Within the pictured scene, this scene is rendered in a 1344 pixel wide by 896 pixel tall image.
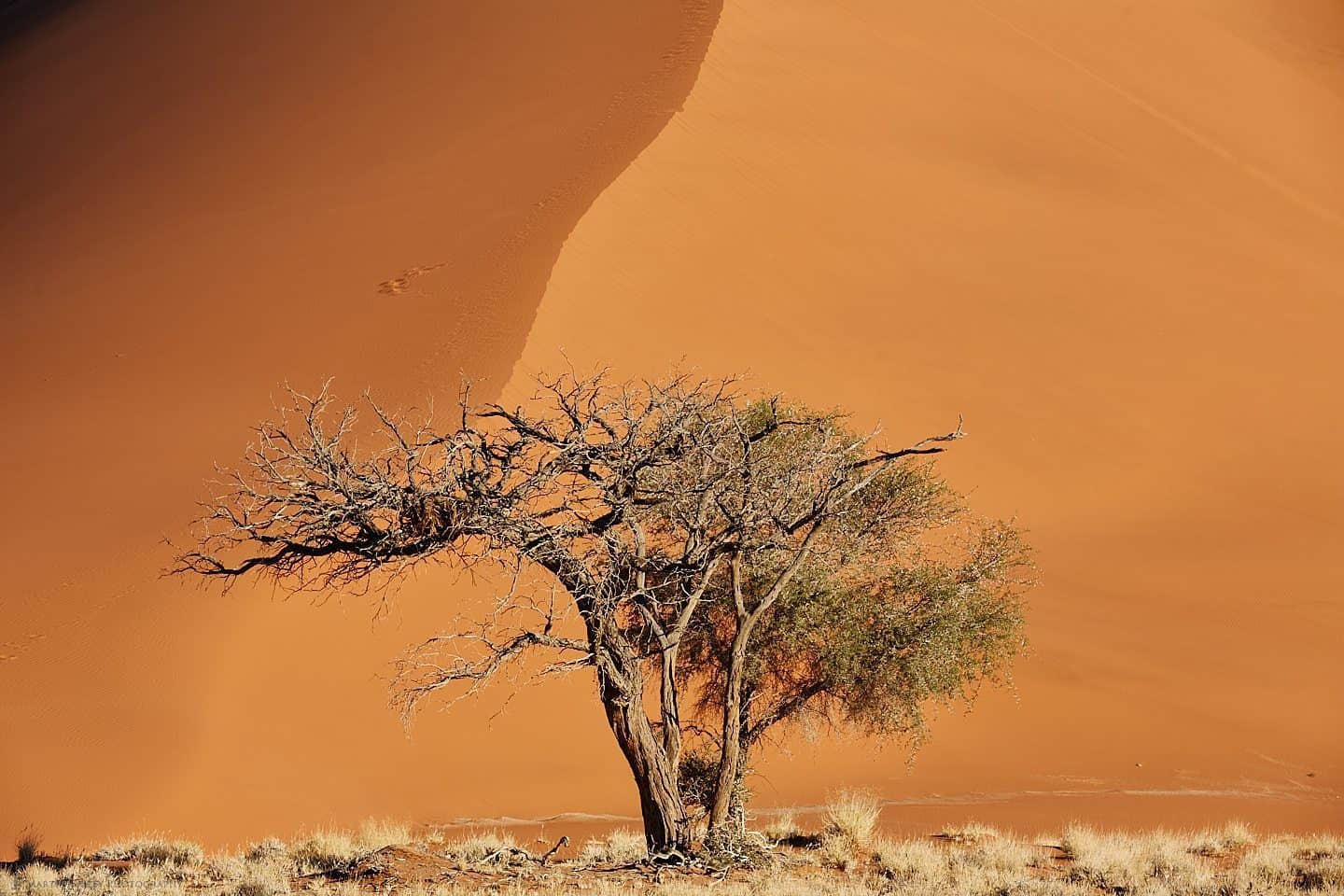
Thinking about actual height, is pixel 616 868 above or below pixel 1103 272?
below

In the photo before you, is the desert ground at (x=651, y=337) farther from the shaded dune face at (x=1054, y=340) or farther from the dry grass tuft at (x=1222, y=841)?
the dry grass tuft at (x=1222, y=841)

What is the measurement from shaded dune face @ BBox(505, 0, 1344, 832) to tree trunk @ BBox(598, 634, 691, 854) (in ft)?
17.8

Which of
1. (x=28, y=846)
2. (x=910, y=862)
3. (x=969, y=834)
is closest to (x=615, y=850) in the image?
(x=910, y=862)

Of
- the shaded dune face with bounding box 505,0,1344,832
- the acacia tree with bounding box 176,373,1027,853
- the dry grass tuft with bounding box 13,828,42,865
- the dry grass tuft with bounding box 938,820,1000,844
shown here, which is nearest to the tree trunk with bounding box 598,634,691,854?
the acacia tree with bounding box 176,373,1027,853

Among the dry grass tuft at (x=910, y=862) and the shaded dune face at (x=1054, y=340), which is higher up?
the shaded dune face at (x=1054, y=340)

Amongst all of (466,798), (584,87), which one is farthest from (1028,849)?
(584,87)

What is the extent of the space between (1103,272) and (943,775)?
42.0 feet

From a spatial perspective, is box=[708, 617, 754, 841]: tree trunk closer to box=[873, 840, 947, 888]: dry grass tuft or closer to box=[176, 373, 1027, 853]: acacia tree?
box=[176, 373, 1027, 853]: acacia tree

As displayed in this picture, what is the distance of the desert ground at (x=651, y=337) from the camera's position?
1664 centimetres

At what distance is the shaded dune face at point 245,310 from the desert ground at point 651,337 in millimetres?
63

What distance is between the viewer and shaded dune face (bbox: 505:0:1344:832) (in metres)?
18.3

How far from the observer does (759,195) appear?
26.0 metres

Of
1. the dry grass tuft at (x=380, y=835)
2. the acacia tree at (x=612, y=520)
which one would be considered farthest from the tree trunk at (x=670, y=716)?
the dry grass tuft at (x=380, y=835)

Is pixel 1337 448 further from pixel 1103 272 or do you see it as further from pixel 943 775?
pixel 943 775
